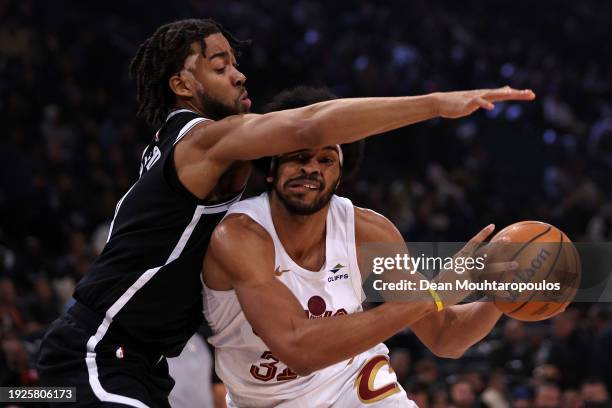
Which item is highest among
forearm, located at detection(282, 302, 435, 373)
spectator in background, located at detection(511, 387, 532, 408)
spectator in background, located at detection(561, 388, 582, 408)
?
forearm, located at detection(282, 302, 435, 373)

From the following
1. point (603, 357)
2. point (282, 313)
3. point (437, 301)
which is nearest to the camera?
point (282, 313)

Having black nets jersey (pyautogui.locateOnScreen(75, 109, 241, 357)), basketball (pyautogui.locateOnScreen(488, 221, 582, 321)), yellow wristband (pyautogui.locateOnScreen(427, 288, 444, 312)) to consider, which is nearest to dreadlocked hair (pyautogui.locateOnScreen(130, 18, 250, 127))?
black nets jersey (pyautogui.locateOnScreen(75, 109, 241, 357))

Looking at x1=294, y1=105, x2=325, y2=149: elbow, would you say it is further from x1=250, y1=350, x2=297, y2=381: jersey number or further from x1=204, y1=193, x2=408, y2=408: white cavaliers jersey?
x1=250, y1=350, x2=297, y2=381: jersey number

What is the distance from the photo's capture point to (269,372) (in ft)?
12.8

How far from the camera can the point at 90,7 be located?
1437 centimetres

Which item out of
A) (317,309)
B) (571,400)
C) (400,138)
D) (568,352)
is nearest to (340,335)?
(317,309)

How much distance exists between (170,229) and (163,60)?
0.78 meters

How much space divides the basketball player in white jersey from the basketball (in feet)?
0.27

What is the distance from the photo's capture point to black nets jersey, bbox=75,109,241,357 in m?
3.69

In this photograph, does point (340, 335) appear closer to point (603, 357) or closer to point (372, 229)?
point (372, 229)

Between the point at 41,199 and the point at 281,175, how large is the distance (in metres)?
7.12

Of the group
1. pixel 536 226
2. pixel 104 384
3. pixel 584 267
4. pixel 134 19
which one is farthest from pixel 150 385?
pixel 134 19

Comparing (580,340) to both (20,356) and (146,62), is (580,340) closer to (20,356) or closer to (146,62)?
(20,356)

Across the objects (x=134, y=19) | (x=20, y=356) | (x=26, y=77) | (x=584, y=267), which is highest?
(x=134, y=19)
